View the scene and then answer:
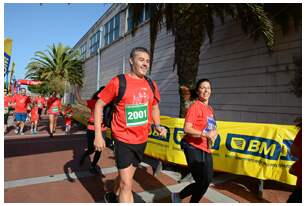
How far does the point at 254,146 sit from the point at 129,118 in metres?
2.53

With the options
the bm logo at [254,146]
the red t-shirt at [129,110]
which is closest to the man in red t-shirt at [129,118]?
the red t-shirt at [129,110]

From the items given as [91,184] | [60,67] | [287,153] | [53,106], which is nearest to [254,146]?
[287,153]

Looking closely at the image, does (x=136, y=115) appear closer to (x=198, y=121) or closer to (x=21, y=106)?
(x=198, y=121)

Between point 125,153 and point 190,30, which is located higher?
point 190,30

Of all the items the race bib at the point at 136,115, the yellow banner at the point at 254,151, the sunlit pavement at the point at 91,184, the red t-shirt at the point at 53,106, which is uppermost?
the race bib at the point at 136,115

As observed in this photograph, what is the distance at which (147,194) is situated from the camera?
4070mm

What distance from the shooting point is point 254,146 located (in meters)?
4.29

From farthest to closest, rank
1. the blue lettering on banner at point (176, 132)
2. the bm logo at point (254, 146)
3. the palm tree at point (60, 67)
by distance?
1. the palm tree at point (60, 67)
2. the blue lettering on banner at point (176, 132)
3. the bm logo at point (254, 146)

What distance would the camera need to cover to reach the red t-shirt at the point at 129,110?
2732 mm

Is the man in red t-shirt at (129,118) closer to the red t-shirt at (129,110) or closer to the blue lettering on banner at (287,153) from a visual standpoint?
the red t-shirt at (129,110)

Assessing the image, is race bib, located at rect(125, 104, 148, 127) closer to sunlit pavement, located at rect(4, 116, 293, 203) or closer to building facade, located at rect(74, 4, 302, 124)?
sunlit pavement, located at rect(4, 116, 293, 203)

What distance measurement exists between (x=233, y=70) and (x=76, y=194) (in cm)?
777

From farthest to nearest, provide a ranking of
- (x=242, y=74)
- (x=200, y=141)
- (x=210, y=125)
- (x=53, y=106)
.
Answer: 1. (x=53, y=106)
2. (x=242, y=74)
3. (x=210, y=125)
4. (x=200, y=141)
